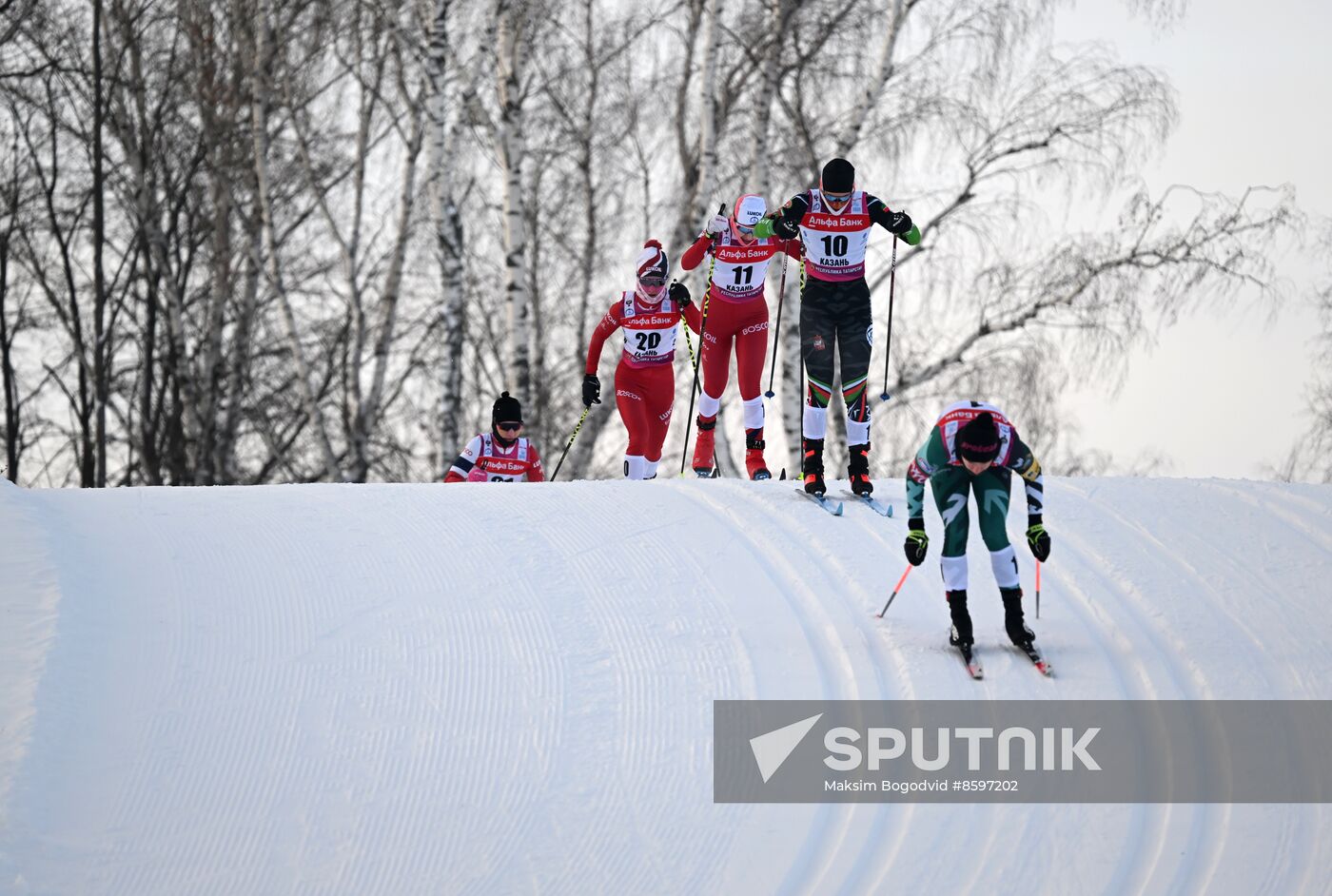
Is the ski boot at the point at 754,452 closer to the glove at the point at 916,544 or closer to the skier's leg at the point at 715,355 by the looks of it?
the skier's leg at the point at 715,355

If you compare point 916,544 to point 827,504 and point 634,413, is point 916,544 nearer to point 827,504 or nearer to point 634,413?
point 827,504

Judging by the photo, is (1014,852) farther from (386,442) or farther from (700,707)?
(386,442)

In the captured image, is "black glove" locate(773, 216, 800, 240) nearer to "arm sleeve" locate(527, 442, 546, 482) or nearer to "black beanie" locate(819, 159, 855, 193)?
"black beanie" locate(819, 159, 855, 193)

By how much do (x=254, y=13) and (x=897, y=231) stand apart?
9.89 m

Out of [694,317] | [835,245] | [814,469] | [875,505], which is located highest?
[835,245]

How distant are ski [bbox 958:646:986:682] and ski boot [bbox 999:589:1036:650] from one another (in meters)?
0.22

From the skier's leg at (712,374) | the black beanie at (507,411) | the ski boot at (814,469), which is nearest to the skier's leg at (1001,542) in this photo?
the ski boot at (814,469)

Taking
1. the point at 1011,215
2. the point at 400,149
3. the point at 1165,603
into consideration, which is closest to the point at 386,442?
the point at 400,149

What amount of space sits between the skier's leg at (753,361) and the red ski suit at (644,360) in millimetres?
459

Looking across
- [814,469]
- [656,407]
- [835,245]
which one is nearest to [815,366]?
[814,469]

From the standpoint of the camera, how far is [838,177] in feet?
28.0

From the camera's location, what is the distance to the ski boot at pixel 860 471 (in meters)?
8.93

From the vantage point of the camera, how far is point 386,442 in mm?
21047

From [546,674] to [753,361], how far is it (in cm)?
391
